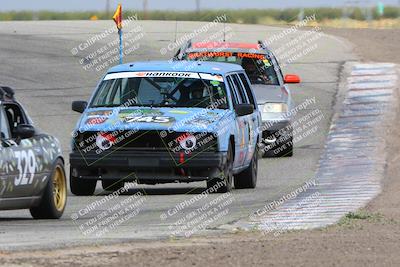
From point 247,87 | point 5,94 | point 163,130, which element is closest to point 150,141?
point 163,130

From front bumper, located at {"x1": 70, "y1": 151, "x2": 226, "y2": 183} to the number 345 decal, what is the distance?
2737mm

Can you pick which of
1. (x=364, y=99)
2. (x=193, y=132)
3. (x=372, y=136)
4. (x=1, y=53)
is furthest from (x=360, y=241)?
(x=1, y=53)

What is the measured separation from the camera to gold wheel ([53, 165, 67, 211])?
1324cm

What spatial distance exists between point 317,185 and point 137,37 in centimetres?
2710

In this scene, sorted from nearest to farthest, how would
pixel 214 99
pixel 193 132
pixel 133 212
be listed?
1. pixel 133 212
2. pixel 193 132
3. pixel 214 99

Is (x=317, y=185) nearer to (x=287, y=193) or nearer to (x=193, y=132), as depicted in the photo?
(x=287, y=193)

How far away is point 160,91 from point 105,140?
4.45ft

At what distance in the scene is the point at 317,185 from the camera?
1691 cm

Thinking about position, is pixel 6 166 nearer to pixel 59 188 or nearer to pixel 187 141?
pixel 59 188

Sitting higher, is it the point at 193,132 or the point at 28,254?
the point at 28,254

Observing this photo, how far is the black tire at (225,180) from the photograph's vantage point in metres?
15.7

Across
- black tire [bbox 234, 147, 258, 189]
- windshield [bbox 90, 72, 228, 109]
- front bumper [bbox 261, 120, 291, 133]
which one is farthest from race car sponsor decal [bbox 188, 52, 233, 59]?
windshield [bbox 90, 72, 228, 109]

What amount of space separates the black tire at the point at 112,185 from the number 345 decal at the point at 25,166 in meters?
3.77

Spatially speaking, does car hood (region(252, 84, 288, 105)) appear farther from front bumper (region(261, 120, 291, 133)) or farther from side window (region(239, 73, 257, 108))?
side window (region(239, 73, 257, 108))
